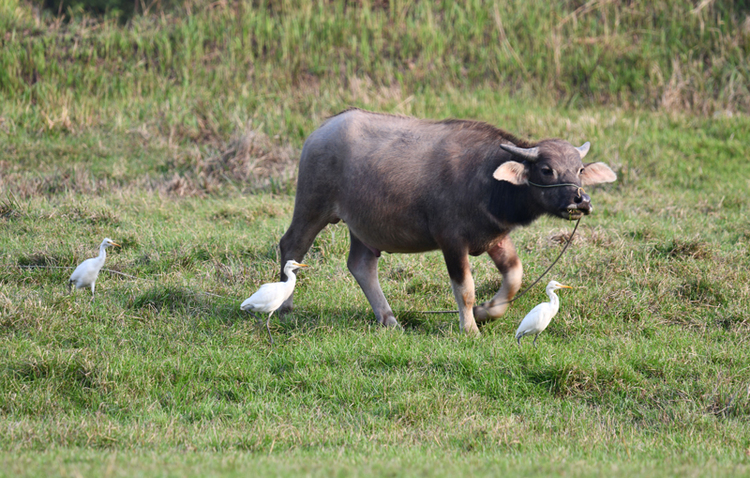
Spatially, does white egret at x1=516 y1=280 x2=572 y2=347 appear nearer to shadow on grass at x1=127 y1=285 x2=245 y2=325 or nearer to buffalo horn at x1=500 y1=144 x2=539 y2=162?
buffalo horn at x1=500 y1=144 x2=539 y2=162

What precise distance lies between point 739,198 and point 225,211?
19.9 feet

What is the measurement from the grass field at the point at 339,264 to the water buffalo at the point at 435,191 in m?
0.46

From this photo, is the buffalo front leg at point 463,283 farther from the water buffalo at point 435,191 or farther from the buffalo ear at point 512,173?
the buffalo ear at point 512,173

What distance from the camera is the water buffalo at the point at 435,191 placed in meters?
5.71

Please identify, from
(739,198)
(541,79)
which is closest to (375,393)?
(739,198)

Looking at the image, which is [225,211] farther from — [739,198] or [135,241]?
[739,198]

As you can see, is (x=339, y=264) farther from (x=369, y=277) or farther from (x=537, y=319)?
(x=537, y=319)

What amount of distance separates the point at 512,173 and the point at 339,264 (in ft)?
8.04

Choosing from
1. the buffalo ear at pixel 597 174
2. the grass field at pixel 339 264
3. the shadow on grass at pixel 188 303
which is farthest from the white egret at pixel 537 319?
the shadow on grass at pixel 188 303

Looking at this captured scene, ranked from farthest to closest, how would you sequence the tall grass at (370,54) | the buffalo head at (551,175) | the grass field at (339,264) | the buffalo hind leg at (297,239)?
1. the tall grass at (370,54)
2. the buffalo hind leg at (297,239)
3. the buffalo head at (551,175)
4. the grass field at (339,264)

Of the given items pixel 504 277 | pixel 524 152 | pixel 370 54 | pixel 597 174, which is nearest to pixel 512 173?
pixel 524 152

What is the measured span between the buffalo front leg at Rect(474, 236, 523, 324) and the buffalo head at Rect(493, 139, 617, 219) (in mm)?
618

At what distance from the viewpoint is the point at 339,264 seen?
299 inches

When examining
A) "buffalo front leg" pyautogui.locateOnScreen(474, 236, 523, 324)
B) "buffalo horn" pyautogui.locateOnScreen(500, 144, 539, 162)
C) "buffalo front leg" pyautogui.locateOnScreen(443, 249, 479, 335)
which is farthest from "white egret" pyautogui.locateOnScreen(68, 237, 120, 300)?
"buffalo horn" pyautogui.locateOnScreen(500, 144, 539, 162)
